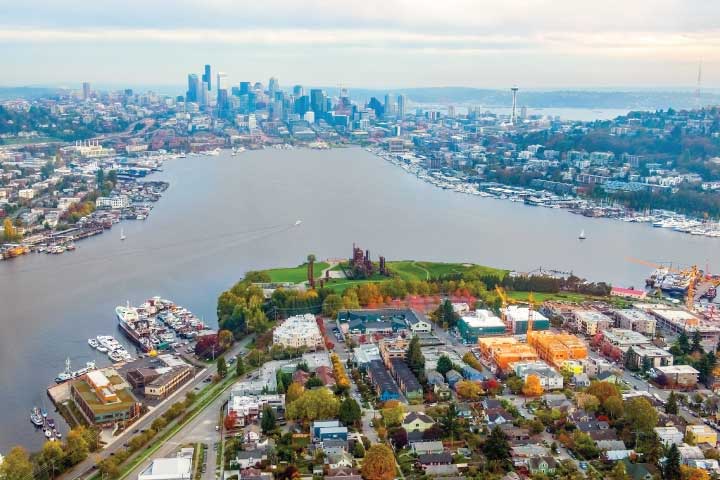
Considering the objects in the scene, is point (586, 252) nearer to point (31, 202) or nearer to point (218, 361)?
point (218, 361)

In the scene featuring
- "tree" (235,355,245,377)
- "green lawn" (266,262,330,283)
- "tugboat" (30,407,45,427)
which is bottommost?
"tugboat" (30,407,45,427)

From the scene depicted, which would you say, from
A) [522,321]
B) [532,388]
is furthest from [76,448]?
[522,321]

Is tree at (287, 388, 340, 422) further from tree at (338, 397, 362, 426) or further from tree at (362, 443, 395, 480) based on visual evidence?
tree at (362, 443, 395, 480)

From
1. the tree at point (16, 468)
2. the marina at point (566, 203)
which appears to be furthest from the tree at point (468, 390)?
the marina at point (566, 203)

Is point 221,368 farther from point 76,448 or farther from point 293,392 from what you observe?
point 76,448

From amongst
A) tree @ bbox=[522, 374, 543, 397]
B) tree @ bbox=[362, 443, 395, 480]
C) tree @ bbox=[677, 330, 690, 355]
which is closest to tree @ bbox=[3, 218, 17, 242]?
tree @ bbox=[522, 374, 543, 397]

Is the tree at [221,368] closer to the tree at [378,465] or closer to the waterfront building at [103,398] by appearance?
the waterfront building at [103,398]

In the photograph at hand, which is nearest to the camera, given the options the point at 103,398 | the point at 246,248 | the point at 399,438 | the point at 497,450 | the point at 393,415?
the point at 497,450
